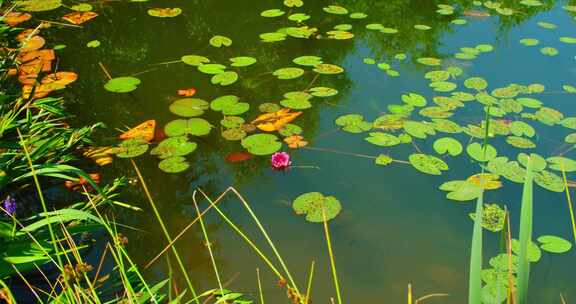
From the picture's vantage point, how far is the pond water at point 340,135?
164 centimetres

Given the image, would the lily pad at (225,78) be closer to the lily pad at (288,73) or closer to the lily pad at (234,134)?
the lily pad at (288,73)

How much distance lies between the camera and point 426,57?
2.83 metres

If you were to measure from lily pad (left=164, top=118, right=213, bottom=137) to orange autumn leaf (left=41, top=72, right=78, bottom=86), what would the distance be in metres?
0.62

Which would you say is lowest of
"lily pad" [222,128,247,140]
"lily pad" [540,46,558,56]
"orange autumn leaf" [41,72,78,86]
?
"lily pad" [222,128,247,140]

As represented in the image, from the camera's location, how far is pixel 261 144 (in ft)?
6.87

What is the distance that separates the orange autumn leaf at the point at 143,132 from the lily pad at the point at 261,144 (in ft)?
1.24

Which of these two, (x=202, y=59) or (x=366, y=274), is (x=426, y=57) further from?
(x=366, y=274)

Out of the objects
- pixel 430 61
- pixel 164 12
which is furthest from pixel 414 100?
pixel 164 12

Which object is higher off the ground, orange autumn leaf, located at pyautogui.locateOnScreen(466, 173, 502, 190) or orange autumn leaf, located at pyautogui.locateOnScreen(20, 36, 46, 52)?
orange autumn leaf, located at pyautogui.locateOnScreen(20, 36, 46, 52)

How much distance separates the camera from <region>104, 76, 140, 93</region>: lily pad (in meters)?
2.39

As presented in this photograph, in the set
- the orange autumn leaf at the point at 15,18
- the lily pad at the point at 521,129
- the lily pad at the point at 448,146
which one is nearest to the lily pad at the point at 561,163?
the lily pad at the point at 521,129

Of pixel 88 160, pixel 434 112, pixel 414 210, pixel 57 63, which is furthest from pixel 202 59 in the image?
pixel 414 210

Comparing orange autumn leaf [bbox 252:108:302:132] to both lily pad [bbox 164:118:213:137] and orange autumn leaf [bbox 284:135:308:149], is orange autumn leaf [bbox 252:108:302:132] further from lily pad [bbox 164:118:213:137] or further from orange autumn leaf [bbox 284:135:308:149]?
lily pad [bbox 164:118:213:137]

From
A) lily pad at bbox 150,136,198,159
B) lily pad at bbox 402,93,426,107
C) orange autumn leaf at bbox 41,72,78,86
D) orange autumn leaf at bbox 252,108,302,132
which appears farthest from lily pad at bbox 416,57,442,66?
orange autumn leaf at bbox 41,72,78,86
